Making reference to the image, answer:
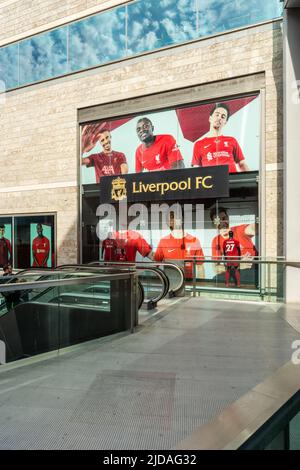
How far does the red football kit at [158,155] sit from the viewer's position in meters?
12.1

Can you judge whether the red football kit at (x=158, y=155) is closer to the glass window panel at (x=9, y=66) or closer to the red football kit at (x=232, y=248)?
the red football kit at (x=232, y=248)

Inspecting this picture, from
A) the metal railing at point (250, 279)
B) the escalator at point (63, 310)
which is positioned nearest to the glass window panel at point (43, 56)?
the metal railing at point (250, 279)

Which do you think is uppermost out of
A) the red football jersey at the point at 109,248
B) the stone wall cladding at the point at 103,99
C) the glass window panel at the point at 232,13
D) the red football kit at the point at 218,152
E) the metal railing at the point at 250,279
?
the glass window panel at the point at 232,13

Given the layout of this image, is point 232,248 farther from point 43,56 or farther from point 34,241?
point 43,56

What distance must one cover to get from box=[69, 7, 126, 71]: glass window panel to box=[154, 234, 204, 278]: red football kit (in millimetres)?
6794

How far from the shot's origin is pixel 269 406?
121 centimetres

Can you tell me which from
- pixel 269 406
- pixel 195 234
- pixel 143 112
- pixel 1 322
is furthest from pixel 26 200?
pixel 269 406

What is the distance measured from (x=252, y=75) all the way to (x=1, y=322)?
32.0ft

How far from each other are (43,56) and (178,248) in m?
9.78

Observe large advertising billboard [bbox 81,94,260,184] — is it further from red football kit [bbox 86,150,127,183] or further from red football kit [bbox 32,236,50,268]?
red football kit [bbox 32,236,50,268]

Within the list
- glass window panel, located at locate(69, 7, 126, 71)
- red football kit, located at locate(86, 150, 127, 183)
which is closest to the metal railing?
red football kit, located at locate(86, 150, 127, 183)

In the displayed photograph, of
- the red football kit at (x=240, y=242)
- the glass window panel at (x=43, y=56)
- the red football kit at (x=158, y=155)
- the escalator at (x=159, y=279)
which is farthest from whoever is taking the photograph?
the glass window panel at (x=43, y=56)

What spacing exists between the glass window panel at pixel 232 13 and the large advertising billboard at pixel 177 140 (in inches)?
86.8

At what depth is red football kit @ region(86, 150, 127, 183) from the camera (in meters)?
13.2
